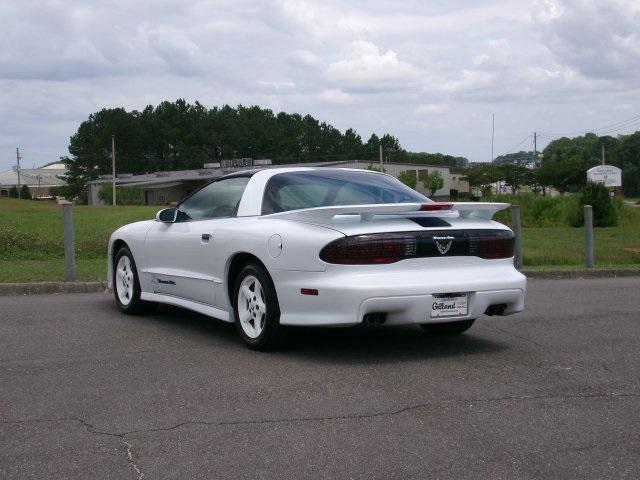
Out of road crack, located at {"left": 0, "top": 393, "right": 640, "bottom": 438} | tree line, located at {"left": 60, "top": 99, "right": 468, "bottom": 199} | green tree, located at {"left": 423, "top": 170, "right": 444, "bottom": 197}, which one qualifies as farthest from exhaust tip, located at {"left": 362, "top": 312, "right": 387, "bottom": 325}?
tree line, located at {"left": 60, "top": 99, "right": 468, "bottom": 199}

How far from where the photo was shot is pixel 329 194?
7031 mm

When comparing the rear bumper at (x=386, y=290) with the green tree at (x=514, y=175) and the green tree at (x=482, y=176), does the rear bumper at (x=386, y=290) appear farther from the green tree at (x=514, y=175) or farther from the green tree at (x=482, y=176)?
the green tree at (x=514, y=175)

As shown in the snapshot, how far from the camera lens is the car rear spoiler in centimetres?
616

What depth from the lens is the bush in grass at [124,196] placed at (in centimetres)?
8093

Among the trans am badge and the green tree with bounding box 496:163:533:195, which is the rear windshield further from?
the green tree with bounding box 496:163:533:195

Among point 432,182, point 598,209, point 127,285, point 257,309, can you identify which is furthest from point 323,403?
point 432,182

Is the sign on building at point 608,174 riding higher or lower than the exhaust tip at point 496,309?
higher

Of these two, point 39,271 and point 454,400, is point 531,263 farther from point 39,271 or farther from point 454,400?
point 454,400

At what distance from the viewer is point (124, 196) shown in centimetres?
8119

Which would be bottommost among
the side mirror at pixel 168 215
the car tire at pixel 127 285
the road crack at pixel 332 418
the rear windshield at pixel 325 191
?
the road crack at pixel 332 418

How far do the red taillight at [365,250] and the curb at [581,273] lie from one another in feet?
24.1

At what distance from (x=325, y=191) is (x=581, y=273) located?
7724 millimetres

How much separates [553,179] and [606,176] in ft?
102

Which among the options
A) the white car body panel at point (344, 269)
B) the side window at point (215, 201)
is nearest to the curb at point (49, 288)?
the side window at point (215, 201)
